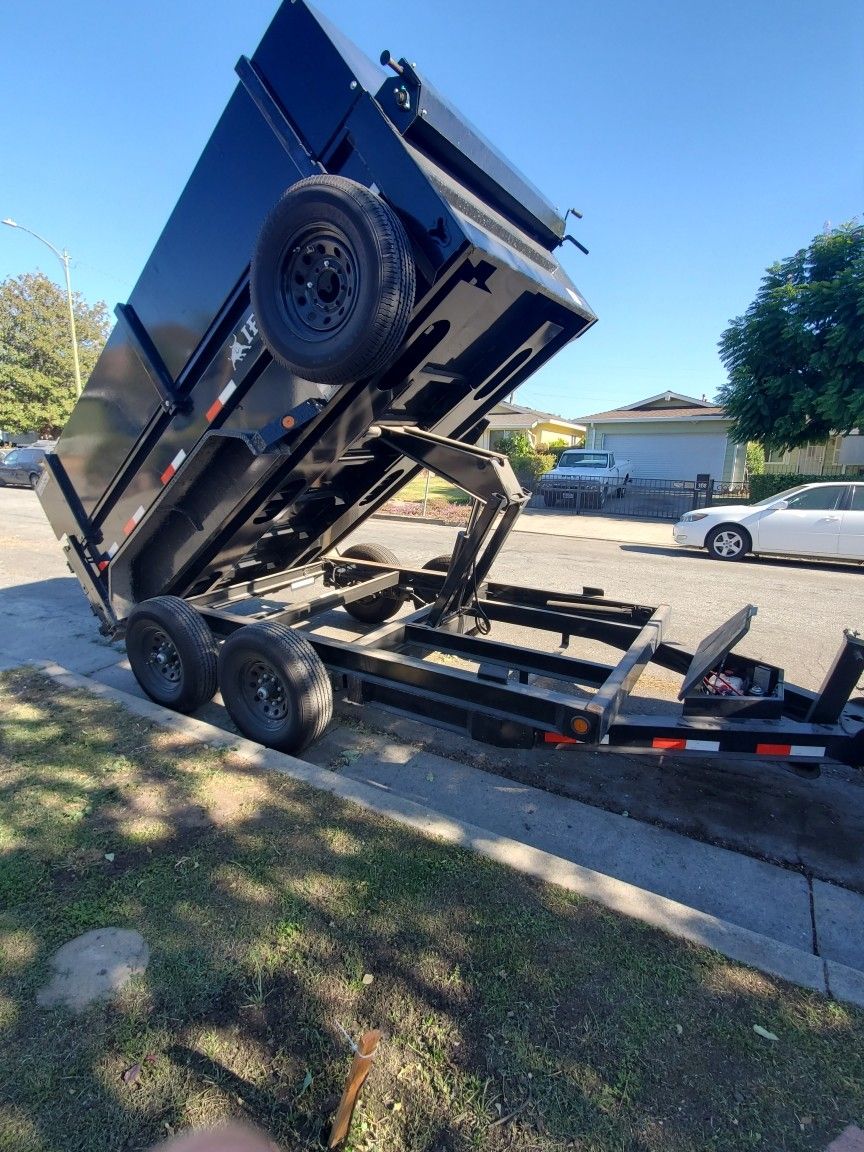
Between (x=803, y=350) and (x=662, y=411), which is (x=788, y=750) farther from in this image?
(x=662, y=411)

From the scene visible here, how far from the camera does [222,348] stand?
3877 millimetres

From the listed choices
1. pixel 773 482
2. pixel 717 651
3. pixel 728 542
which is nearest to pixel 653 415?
pixel 773 482

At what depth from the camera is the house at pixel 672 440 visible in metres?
28.9

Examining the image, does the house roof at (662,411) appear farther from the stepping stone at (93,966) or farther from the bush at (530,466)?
the stepping stone at (93,966)

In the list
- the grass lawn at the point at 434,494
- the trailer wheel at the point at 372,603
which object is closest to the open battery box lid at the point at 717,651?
the trailer wheel at the point at 372,603

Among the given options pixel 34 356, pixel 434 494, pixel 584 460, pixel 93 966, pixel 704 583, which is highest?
pixel 34 356

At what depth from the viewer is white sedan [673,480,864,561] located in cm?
1086

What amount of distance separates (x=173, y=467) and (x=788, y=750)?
13.4 feet

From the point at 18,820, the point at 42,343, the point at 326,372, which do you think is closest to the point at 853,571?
the point at 326,372

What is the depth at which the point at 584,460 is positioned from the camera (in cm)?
2416

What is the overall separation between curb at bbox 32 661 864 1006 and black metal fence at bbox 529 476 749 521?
1749cm

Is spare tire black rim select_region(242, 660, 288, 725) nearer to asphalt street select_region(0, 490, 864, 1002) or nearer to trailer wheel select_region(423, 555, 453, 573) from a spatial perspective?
asphalt street select_region(0, 490, 864, 1002)

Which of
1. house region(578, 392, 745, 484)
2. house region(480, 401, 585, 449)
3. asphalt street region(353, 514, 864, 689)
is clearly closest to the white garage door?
house region(578, 392, 745, 484)

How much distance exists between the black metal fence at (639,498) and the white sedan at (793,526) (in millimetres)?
7926
